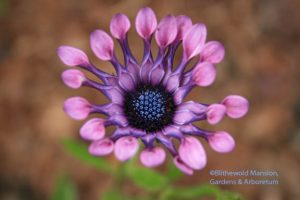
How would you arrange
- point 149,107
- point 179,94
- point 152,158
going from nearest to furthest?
1. point 152,158
2. point 179,94
3. point 149,107

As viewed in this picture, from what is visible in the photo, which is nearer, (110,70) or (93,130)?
(93,130)

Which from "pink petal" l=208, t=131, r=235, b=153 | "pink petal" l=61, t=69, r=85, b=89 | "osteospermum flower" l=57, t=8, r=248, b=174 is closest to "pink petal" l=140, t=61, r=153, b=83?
"osteospermum flower" l=57, t=8, r=248, b=174

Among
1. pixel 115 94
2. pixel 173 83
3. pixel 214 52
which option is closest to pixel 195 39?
pixel 214 52

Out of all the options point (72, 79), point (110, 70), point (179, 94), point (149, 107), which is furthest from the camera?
point (110, 70)

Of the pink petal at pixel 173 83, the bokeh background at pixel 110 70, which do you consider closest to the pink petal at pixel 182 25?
the pink petal at pixel 173 83

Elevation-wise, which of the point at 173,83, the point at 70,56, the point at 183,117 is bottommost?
the point at 183,117

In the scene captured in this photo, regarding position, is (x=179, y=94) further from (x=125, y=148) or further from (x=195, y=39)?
(x=125, y=148)
